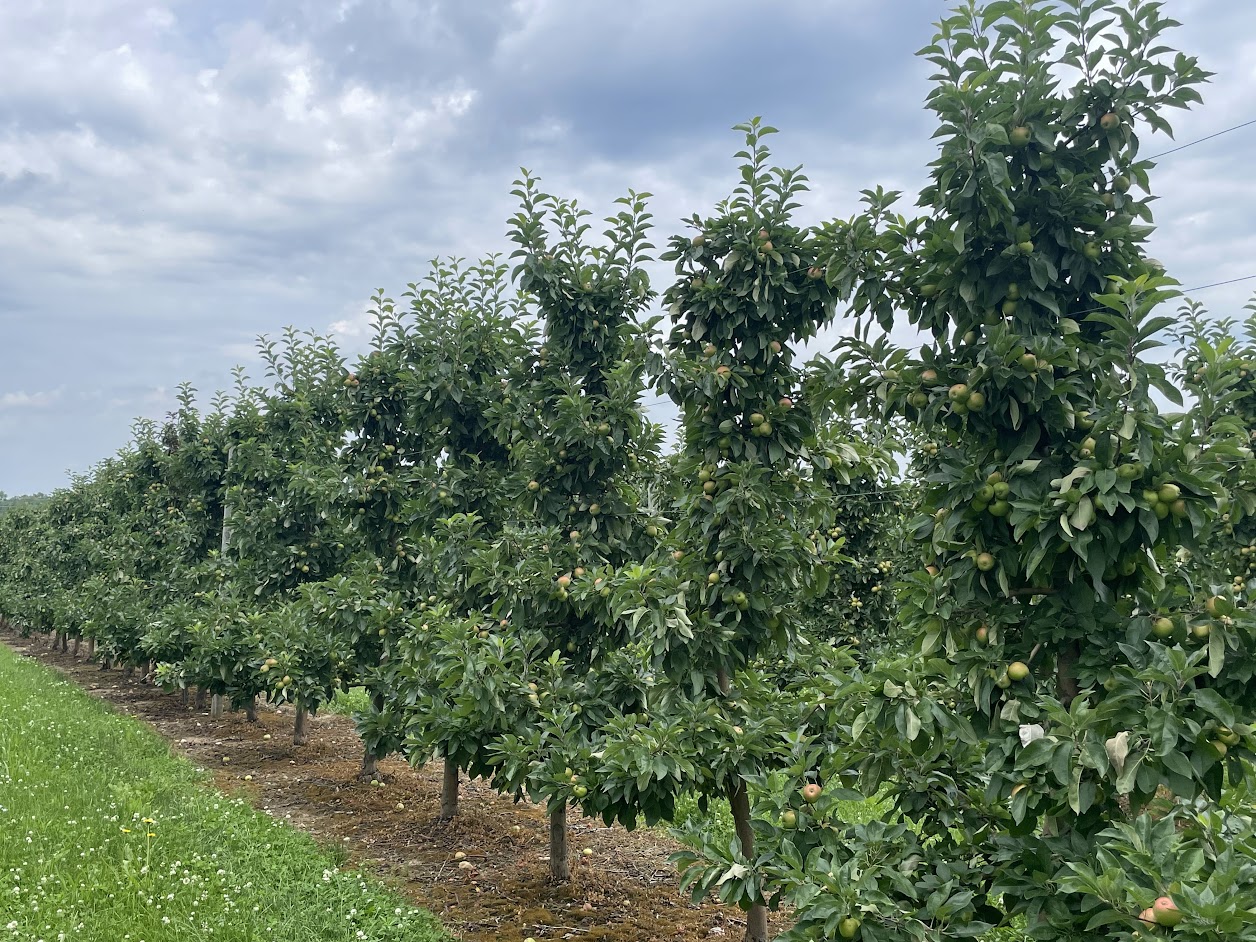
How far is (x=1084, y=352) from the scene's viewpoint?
3.17 meters

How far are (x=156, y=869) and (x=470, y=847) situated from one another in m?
2.67

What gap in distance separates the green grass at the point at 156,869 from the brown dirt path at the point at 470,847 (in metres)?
0.55

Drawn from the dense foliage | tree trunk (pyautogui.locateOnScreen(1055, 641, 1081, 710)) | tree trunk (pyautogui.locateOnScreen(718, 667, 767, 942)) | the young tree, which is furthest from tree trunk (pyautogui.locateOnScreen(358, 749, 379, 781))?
tree trunk (pyautogui.locateOnScreen(1055, 641, 1081, 710))

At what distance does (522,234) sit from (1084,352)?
4442 mm

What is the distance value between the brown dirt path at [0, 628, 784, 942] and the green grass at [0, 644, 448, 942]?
1.81 ft

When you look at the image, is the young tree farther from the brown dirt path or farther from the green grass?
the green grass

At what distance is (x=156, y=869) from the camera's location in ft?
19.5

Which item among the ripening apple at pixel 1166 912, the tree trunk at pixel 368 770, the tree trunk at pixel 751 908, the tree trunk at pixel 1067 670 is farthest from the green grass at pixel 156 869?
the ripening apple at pixel 1166 912

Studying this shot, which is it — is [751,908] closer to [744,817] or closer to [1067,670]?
[744,817]

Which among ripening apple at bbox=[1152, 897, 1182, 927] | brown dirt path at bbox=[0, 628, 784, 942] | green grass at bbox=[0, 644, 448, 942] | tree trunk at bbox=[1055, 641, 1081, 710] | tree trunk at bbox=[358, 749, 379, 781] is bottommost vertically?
brown dirt path at bbox=[0, 628, 784, 942]

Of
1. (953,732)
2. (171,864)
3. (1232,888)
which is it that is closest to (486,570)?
(171,864)

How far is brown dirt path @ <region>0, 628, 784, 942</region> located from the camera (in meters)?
5.98

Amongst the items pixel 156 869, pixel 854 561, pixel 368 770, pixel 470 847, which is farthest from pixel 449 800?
pixel 854 561

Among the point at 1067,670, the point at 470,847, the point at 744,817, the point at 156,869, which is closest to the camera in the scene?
the point at 1067,670
